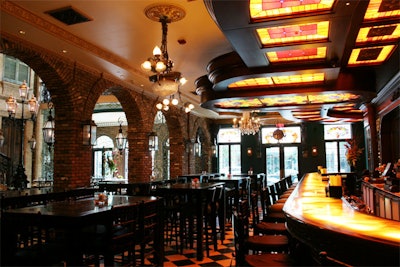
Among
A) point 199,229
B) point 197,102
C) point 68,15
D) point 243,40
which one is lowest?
point 199,229

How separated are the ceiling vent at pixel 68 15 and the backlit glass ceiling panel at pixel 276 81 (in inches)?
123

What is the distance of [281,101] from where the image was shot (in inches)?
338

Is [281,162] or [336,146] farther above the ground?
[336,146]

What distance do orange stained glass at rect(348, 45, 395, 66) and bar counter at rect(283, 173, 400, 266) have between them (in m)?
3.62

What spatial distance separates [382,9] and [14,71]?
1381 centimetres

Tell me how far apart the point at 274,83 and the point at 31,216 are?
517 centimetres

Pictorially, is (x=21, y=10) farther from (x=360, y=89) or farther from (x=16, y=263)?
(x=360, y=89)

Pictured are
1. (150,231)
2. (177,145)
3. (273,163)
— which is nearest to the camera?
(150,231)

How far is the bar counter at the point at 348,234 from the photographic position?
1672 mm

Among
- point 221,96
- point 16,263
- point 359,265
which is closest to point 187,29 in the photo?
point 221,96

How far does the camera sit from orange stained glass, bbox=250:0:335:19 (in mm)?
3330

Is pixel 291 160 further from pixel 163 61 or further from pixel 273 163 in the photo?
pixel 163 61

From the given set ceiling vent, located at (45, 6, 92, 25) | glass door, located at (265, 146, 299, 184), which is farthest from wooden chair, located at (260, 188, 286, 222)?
glass door, located at (265, 146, 299, 184)

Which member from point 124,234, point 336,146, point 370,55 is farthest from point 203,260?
point 336,146
